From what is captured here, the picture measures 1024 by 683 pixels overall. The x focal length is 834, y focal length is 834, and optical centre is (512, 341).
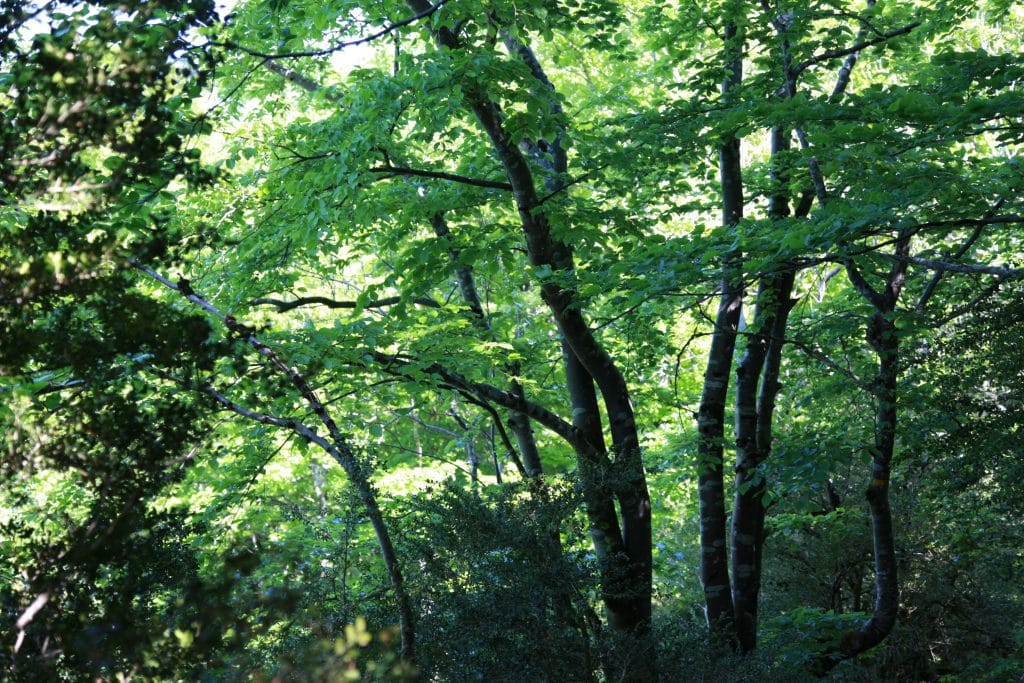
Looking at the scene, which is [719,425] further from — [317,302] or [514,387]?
[317,302]

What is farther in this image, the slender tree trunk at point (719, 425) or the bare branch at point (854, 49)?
the slender tree trunk at point (719, 425)

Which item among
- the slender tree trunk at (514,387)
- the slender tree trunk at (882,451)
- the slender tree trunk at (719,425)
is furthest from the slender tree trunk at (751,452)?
the slender tree trunk at (514,387)

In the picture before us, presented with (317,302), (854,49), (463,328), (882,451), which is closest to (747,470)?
(882,451)

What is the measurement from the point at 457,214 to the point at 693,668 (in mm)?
4423

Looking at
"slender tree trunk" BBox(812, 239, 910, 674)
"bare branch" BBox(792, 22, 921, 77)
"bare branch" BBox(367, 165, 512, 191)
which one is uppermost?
"bare branch" BBox(792, 22, 921, 77)

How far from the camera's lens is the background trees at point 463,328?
8.77 ft

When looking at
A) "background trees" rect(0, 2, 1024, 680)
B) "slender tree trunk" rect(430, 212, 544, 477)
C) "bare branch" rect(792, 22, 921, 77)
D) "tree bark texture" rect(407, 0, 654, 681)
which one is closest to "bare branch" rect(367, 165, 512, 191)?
"background trees" rect(0, 2, 1024, 680)

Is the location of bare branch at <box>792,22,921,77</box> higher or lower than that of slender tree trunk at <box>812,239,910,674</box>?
higher

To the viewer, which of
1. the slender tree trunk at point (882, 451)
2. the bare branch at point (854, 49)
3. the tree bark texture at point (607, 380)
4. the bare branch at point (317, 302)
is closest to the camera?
the tree bark texture at point (607, 380)

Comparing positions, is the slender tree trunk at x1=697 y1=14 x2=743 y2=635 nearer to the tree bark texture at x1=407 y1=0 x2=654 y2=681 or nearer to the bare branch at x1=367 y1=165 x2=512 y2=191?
the tree bark texture at x1=407 y1=0 x2=654 y2=681

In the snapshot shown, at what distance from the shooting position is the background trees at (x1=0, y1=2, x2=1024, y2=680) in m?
2.67

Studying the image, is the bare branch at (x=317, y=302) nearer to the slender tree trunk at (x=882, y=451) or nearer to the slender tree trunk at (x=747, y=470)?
the slender tree trunk at (x=747, y=470)

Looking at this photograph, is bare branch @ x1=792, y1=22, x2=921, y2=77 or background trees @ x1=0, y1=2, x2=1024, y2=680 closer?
background trees @ x1=0, y1=2, x2=1024, y2=680

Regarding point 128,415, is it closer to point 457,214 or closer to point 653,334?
point 457,214
